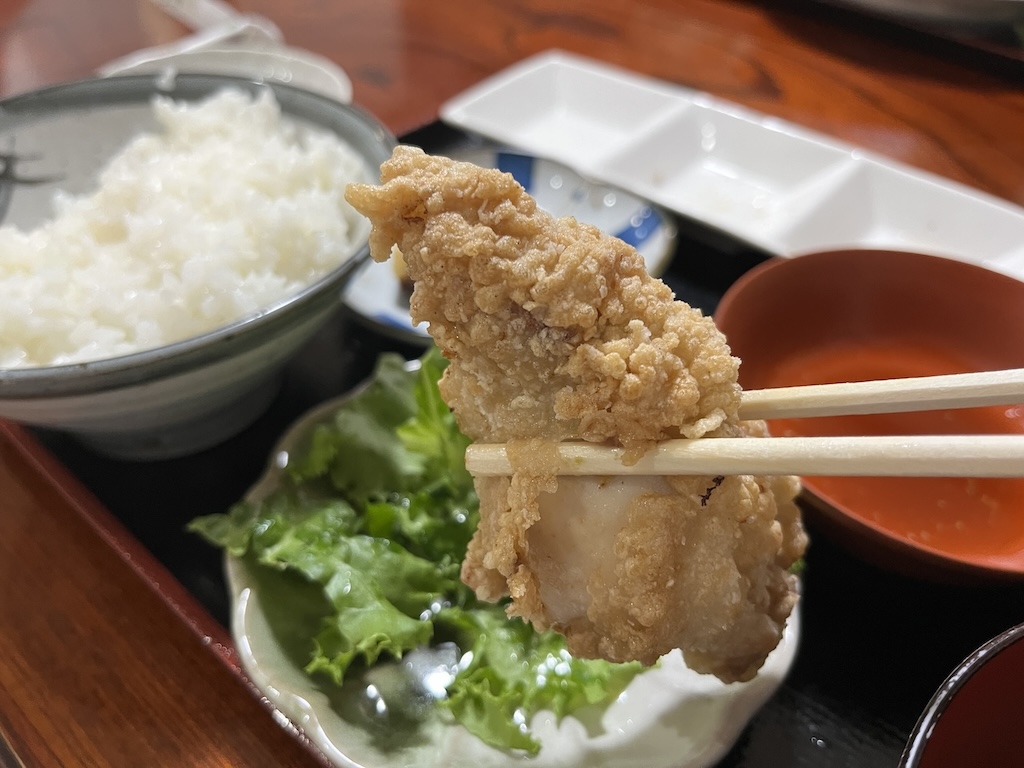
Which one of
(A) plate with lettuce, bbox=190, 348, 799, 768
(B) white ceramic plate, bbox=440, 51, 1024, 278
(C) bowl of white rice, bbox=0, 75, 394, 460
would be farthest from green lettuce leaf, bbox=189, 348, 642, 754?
(B) white ceramic plate, bbox=440, 51, 1024, 278

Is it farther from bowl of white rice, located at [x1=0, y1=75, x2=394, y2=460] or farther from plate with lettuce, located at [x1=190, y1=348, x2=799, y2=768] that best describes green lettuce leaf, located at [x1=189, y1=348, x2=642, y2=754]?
bowl of white rice, located at [x1=0, y1=75, x2=394, y2=460]

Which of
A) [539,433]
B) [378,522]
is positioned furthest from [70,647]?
[539,433]

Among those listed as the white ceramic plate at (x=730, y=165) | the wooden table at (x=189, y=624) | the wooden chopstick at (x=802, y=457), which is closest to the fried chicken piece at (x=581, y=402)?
the wooden chopstick at (x=802, y=457)

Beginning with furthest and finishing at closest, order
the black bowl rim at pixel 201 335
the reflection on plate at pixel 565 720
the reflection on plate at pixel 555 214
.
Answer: the reflection on plate at pixel 555 214 < the black bowl rim at pixel 201 335 < the reflection on plate at pixel 565 720

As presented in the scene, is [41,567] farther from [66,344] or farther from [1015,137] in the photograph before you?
[1015,137]

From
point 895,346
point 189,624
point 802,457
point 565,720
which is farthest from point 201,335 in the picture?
point 895,346

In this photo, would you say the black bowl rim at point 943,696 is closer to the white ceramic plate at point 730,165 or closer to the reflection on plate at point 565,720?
the reflection on plate at point 565,720
